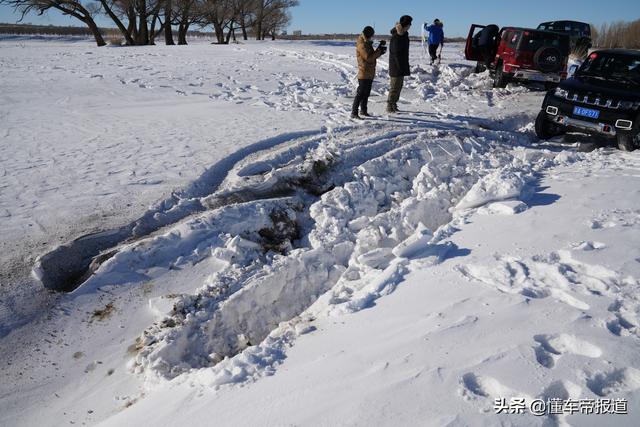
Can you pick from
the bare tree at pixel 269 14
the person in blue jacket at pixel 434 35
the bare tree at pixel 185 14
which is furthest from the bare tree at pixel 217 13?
the person in blue jacket at pixel 434 35

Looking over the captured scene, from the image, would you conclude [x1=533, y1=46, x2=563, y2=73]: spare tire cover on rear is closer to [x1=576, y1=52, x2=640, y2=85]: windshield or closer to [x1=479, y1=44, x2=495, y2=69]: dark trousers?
[x1=479, y1=44, x2=495, y2=69]: dark trousers

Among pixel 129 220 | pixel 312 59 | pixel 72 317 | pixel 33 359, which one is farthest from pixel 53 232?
pixel 312 59

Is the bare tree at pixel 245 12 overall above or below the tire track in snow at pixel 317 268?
above

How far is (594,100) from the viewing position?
7.10 metres

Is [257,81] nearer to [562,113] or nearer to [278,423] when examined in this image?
[562,113]

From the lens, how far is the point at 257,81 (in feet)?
37.6

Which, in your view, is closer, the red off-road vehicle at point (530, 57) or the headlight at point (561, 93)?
the headlight at point (561, 93)

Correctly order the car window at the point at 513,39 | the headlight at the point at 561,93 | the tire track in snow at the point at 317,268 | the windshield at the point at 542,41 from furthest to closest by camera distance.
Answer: the car window at the point at 513,39, the windshield at the point at 542,41, the headlight at the point at 561,93, the tire track in snow at the point at 317,268

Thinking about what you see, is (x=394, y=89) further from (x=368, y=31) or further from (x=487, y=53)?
(x=487, y=53)

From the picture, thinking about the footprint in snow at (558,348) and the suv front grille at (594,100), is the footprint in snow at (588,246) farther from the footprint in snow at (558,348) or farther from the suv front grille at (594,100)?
the suv front grille at (594,100)

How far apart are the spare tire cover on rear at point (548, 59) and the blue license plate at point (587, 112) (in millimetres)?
→ 4190

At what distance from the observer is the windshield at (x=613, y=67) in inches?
290

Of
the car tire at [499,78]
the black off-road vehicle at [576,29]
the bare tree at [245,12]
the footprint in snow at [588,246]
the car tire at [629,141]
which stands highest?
the bare tree at [245,12]

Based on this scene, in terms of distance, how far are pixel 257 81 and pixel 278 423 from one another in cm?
1038
